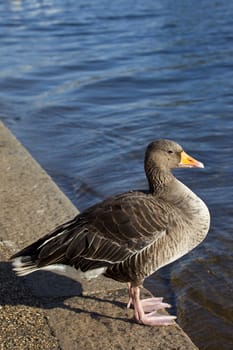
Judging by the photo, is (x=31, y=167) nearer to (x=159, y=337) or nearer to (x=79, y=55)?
(x=159, y=337)

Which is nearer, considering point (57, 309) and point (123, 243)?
point (123, 243)

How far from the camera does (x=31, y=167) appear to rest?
7.12m

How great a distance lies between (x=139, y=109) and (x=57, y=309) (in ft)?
21.0

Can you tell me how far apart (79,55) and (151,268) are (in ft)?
37.6

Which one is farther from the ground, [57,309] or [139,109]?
[57,309]

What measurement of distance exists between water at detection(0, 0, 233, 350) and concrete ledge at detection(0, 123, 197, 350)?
0.58m

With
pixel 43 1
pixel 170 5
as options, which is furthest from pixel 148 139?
pixel 43 1

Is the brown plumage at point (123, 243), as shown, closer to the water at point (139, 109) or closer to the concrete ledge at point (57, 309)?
the concrete ledge at point (57, 309)

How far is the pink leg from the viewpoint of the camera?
4434mm

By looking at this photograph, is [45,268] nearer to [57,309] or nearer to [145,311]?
[57,309]

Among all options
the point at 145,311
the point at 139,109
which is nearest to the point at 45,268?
the point at 145,311

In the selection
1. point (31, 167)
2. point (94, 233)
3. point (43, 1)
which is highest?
point (94, 233)

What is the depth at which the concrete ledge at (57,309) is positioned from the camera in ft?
13.7

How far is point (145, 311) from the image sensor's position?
15.2 ft
